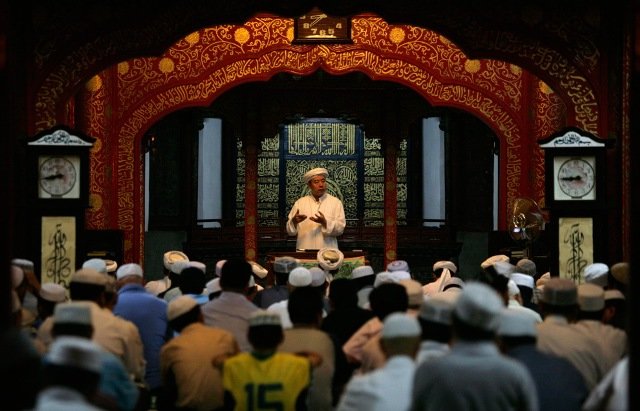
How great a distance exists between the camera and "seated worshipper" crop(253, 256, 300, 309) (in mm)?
9258

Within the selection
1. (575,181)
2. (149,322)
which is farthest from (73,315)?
(575,181)

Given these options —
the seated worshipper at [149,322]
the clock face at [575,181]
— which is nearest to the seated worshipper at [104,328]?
the seated worshipper at [149,322]

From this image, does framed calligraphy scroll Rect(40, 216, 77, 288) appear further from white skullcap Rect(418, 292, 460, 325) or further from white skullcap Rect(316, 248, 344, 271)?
white skullcap Rect(418, 292, 460, 325)

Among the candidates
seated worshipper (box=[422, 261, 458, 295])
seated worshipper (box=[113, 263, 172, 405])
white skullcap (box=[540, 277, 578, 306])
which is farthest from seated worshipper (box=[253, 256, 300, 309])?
white skullcap (box=[540, 277, 578, 306])

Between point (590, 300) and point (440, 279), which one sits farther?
point (440, 279)

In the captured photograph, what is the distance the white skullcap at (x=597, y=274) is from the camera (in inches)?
384

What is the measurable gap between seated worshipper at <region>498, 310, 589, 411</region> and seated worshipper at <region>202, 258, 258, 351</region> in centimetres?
199

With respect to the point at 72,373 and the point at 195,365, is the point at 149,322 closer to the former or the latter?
the point at 195,365

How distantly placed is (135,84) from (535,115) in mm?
4598

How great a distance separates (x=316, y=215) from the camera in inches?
556

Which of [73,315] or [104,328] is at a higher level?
[73,315]

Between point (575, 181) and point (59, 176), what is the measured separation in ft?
13.7

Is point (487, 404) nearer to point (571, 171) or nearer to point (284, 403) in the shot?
point (284, 403)

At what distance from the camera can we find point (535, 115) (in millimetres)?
14938
